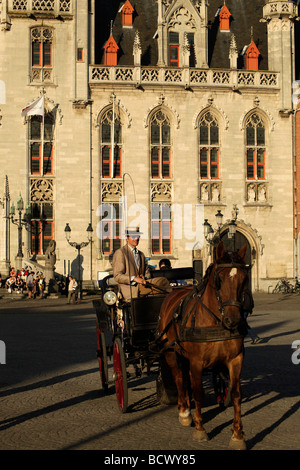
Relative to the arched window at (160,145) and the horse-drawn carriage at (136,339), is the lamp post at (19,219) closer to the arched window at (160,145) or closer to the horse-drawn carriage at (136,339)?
the arched window at (160,145)

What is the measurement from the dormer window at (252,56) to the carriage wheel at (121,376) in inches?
1325

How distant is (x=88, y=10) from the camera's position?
38312 mm

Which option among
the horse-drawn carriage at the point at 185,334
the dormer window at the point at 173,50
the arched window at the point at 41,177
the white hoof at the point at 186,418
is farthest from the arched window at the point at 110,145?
the white hoof at the point at 186,418

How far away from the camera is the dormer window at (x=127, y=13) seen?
40.5 m

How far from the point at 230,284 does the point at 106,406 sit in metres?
3.12

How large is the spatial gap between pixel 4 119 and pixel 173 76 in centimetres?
973

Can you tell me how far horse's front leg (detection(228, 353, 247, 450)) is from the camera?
6.74m

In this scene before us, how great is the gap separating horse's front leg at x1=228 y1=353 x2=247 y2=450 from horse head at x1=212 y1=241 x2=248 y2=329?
456 millimetres

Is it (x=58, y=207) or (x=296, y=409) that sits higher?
(x=58, y=207)

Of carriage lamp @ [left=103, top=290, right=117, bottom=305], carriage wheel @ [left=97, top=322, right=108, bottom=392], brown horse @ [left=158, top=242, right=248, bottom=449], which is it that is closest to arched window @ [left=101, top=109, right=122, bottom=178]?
carriage wheel @ [left=97, top=322, right=108, bottom=392]

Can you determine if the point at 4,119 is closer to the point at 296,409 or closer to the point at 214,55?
the point at 214,55

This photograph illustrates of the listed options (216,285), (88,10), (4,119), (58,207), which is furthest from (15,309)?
(216,285)

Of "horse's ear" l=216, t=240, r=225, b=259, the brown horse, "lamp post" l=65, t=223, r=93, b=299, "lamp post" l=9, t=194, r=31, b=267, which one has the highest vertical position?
"lamp post" l=9, t=194, r=31, b=267

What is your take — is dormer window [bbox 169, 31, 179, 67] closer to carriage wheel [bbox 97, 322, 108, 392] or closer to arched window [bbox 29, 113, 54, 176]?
arched window [bbox 29, 113, 54, 176]
